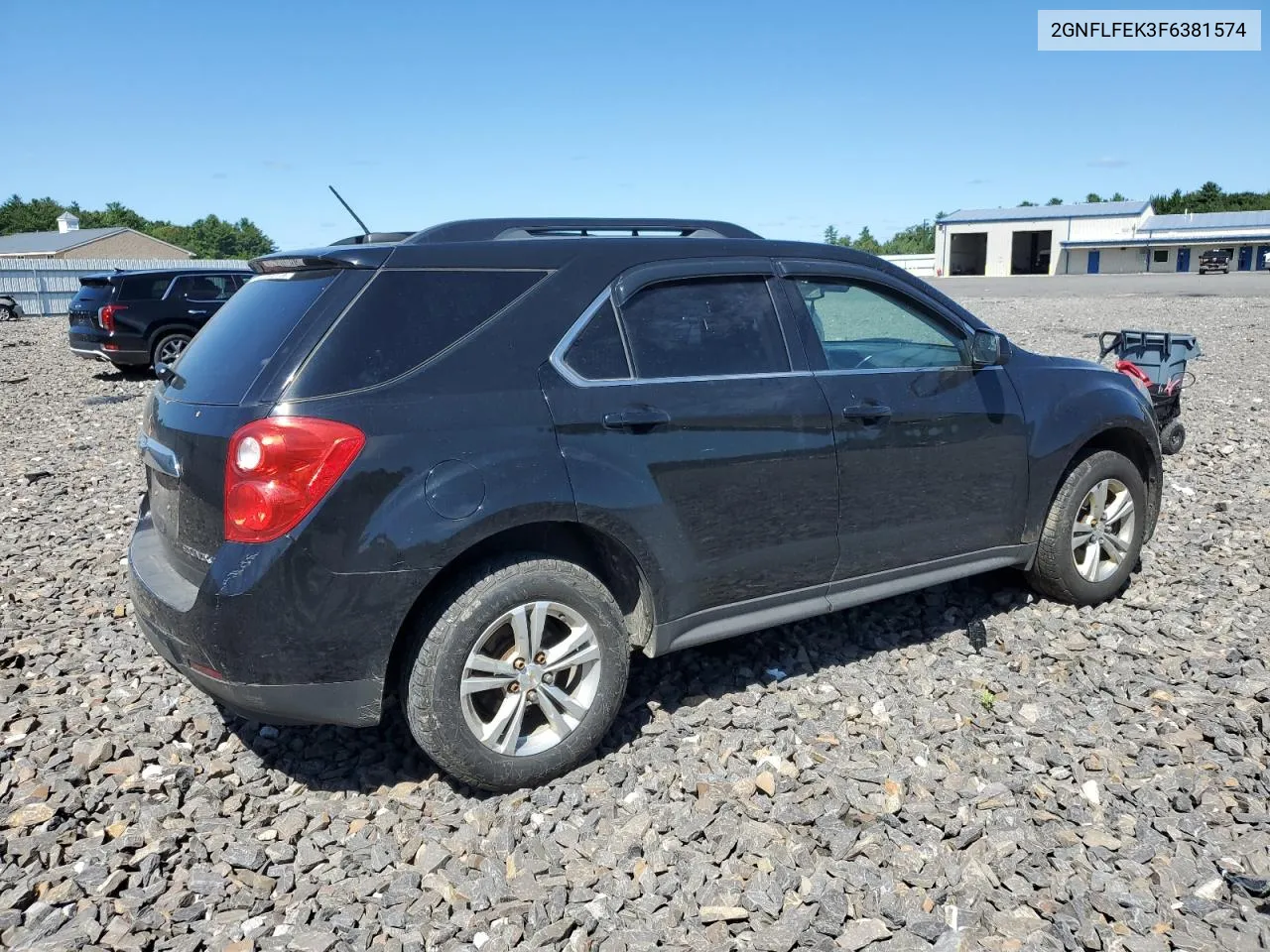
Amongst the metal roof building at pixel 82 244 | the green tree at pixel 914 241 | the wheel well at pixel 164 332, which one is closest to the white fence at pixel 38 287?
the wheel well at pixel 164 332

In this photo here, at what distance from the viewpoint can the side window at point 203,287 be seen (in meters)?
16.6

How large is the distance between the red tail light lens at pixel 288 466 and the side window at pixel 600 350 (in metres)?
0.85

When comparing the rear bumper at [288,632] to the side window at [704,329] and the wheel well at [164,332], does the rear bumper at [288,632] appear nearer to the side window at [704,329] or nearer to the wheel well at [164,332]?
the side window at [704,329]

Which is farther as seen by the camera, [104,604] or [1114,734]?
[104,604]

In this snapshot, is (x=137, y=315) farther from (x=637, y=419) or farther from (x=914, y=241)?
(x=914, y=241)

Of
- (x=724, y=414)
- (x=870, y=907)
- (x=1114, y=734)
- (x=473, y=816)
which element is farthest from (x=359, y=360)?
(x=1114, y=734)

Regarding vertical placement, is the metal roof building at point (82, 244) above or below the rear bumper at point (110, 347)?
above

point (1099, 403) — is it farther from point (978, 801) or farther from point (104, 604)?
point (104, 604)

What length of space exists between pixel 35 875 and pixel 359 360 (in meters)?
1.90

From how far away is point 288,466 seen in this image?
3105mm

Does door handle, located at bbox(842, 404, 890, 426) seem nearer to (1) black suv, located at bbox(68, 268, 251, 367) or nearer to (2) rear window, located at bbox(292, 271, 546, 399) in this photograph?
(2) rear window, located at bbox(292, 271, 546, 399)

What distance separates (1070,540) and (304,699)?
364 cm

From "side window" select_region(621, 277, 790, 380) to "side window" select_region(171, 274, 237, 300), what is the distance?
47.2 feet

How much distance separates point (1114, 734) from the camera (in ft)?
12.8
